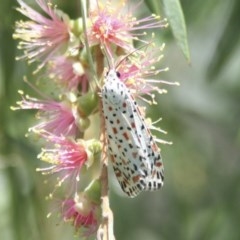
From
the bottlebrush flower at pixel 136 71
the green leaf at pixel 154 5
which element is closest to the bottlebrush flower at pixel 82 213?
the bottlebrush flower at pixel 136 71

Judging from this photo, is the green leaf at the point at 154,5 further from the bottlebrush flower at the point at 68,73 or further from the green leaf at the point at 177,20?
the bottlebrush flower at the point at 68,73

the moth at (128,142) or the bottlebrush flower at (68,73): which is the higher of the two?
the bottlebrush flower at (68,73)

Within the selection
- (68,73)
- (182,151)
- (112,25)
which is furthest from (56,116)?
(182,151)

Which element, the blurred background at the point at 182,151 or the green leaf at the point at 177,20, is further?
the blurred background at the point at 182,151

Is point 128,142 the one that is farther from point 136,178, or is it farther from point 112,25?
point 112,25

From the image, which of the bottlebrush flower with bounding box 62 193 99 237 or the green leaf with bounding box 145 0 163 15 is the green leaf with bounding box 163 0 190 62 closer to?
the green leaf with bounding box 145 0 163 15

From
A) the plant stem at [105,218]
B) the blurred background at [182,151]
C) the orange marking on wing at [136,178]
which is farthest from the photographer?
the blurred background at [182,151]

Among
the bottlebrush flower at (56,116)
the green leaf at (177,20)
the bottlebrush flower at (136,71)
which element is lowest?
the bottlebrush flower at (56,116)

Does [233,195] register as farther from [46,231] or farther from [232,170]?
[46,231]
